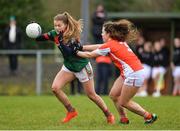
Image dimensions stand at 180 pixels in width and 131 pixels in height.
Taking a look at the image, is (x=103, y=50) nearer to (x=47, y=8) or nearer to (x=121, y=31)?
(x=121, y=31)

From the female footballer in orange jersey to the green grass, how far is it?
0.45 metres

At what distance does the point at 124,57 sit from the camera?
11789mm

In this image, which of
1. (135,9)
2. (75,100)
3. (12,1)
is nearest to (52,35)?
(75,100)

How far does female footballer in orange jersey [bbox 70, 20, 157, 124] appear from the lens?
38.4 ft

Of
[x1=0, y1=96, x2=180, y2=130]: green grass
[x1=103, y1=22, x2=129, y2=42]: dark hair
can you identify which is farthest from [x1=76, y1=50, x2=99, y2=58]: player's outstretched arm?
[x1=0, y1=96, x2=180, y2=130]: green grass

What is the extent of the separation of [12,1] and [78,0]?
7.96 meters

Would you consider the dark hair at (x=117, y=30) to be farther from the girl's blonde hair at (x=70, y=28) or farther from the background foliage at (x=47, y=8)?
the background foliage at (x=47, y=8)

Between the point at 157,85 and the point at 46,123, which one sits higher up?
the point at 46,123

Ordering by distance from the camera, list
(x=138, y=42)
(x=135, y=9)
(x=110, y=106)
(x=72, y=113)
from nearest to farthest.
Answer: (x=72, y=113) → (x=110, y=106) → (x=138, y=42) → (x=135, y=9)

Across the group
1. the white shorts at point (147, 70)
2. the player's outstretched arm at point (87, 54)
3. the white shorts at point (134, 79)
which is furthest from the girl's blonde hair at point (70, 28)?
the white shorts at point (147, 70)

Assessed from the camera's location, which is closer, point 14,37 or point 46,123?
point 46,123

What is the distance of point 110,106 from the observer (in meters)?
17.1

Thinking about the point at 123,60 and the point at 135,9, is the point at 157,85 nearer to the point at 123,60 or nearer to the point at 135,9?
the point at 123,60

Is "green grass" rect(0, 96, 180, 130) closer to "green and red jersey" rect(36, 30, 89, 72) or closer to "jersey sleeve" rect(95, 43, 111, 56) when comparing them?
"green and red jersey" rect(36, 30, 89, 72)
